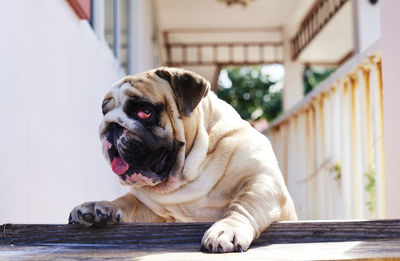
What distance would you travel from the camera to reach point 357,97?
3.25m

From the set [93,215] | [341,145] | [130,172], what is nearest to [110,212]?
[93,215]

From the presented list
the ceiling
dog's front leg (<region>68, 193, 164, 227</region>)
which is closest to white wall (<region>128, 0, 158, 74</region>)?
the ceiling

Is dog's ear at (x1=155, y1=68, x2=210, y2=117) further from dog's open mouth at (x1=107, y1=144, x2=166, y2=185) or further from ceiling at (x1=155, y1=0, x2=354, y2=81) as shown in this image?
ceiling at (x1=155, y1=0, x2=354, y2=81)

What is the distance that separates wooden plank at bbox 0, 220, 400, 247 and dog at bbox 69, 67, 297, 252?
13 centimetres

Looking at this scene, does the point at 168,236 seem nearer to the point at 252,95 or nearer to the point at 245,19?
the point at 245,19

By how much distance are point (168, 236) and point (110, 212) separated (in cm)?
24

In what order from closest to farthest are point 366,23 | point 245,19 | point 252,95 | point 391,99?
point 391,99
point 366,23
point 245,19
point 252,95

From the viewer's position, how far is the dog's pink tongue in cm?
180

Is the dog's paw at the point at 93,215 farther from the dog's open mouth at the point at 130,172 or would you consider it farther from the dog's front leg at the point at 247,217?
the dog's front leg at the point at 247,217

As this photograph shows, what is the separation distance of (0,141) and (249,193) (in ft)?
2.58

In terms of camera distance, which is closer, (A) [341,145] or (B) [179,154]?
(B) [179,154]

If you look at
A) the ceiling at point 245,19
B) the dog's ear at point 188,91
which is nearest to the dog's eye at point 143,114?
the dog's ear at point 188,91

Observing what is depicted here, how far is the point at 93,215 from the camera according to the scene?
1.56m

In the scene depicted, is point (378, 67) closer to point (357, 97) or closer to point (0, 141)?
point (357, 97)
